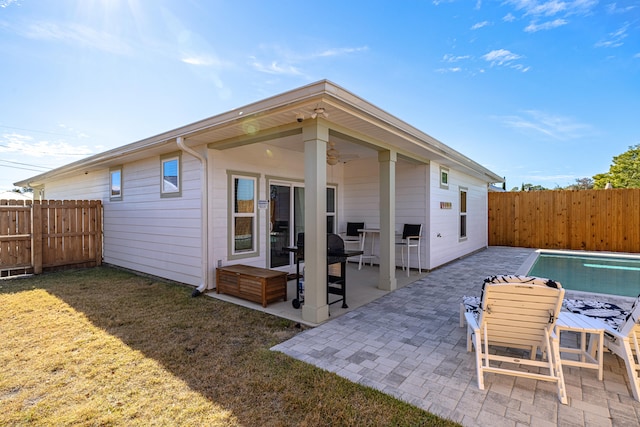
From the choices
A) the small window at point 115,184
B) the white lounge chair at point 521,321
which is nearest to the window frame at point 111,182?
the small window at point 115,184

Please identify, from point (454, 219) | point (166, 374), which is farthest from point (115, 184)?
point (454, 219)

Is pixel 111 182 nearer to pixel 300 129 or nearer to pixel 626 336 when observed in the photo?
pixel 300 129

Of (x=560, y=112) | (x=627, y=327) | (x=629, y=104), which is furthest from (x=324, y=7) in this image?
(x=629, y=104)

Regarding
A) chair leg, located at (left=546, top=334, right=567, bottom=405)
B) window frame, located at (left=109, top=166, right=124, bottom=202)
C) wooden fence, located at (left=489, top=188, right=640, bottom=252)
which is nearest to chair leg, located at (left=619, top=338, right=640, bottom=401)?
chair leg, located at (left=546, top=334, right=567, bottom=405)

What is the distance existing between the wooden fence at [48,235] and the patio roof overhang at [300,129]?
2132mm

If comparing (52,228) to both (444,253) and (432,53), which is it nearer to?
(444,253)

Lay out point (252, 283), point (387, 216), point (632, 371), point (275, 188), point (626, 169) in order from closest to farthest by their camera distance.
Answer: point (632, 371)
point (252, 283)
point (387, 216)
point (275, 188)
point (626, 169)

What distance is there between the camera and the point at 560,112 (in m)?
12.7

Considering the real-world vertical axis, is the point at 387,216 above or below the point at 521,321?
above

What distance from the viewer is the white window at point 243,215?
5.69 m

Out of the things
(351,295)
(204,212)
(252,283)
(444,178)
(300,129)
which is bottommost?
(351,295)

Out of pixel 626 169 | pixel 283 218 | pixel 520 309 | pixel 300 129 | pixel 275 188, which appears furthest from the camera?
pixel 626 169

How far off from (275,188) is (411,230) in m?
3.30

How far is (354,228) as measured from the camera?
26.4 feet
